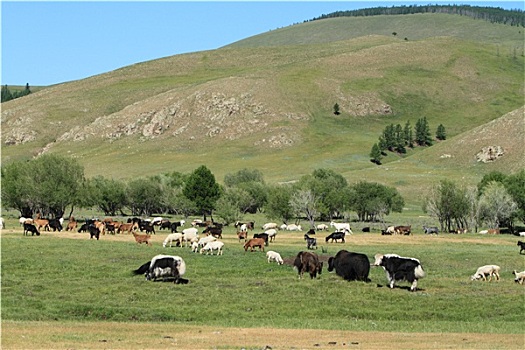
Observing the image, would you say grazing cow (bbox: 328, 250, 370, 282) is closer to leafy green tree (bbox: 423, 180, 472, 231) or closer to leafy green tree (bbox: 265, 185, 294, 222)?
leafy green tree (bbox: 423, 180, 472, 231)

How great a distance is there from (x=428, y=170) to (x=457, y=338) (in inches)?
5740

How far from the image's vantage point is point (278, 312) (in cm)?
3069

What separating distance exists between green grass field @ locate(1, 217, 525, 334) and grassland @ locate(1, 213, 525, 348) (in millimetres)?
41

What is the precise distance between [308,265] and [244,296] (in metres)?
6.32

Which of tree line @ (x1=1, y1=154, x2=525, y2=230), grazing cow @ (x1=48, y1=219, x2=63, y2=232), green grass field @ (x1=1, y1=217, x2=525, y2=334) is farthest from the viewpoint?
tree line @ (x1=1, y1=154, x2=525, y2=230)

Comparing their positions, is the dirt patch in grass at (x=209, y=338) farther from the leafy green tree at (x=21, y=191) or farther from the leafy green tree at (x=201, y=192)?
the leafy green tree at (x=201, y=192)

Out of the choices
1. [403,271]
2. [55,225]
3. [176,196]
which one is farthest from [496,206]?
[403,271]

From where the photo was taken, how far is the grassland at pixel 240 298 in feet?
93.1

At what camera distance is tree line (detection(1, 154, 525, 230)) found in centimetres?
8688

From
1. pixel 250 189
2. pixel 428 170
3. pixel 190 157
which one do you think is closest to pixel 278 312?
pixel 250 189

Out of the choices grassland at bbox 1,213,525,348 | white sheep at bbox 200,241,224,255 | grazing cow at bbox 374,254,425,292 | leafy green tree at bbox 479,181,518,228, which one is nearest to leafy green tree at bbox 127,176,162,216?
leafy green tree at bbox 479,181,518,228

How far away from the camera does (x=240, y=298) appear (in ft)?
106

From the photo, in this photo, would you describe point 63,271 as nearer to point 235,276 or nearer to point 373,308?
point 235,276

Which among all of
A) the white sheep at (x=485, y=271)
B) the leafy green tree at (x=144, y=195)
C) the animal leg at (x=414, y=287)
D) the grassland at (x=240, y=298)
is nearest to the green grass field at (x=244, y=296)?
the grassland at (x=240, y=298)
